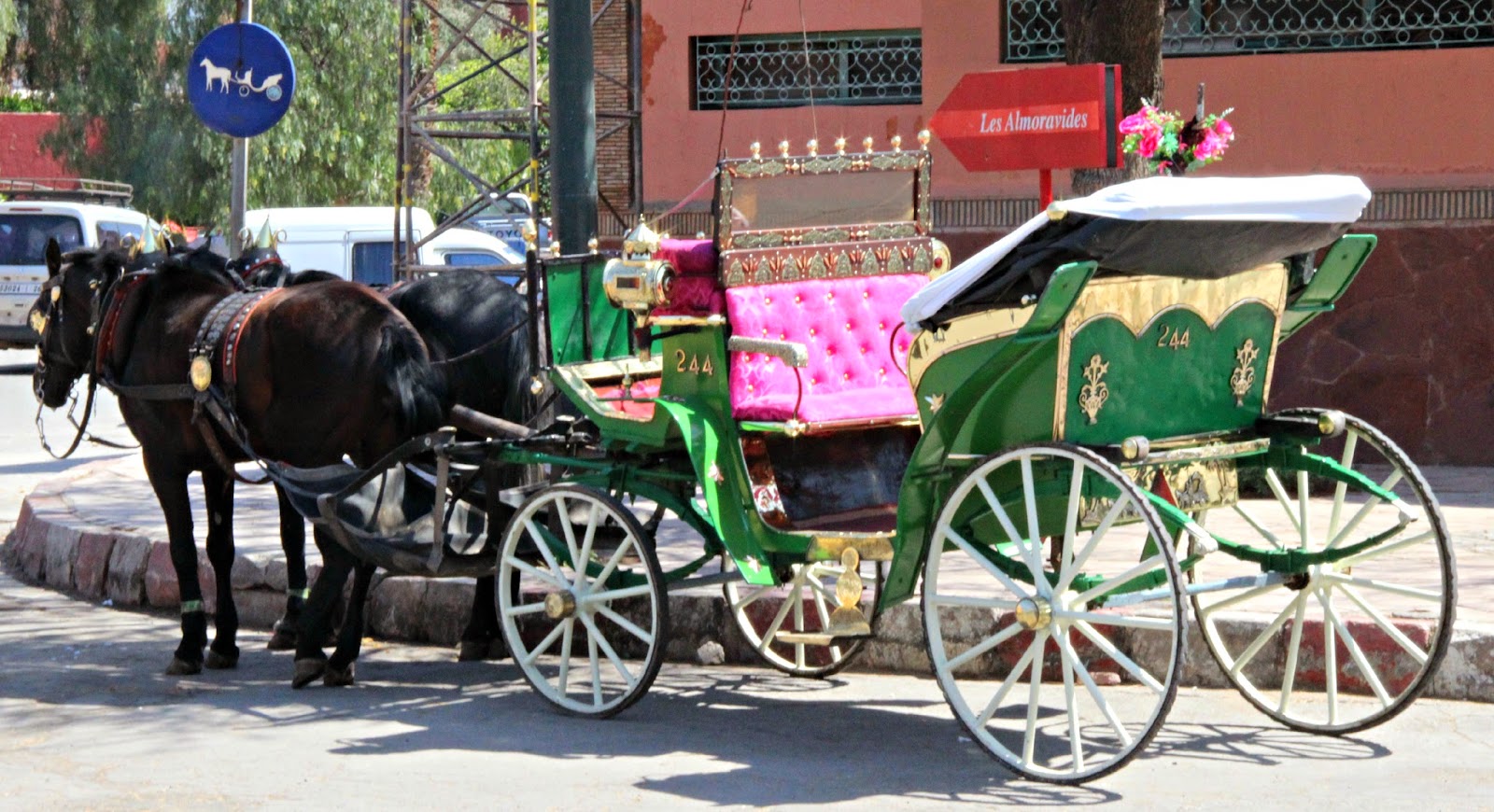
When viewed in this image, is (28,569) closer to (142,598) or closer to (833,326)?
(142,598)

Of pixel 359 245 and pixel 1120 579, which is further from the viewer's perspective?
pixel 359 245

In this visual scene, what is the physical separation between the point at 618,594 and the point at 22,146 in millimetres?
42091

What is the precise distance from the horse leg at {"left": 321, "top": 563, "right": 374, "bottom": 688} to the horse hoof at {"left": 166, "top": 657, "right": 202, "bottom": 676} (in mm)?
511

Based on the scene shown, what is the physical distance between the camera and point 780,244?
6578 mm

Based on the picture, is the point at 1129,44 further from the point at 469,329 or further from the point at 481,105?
the point at 481,105

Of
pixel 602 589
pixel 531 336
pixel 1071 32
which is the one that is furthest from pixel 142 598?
pixel 1071 32

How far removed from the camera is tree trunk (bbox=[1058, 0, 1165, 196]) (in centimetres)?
1021

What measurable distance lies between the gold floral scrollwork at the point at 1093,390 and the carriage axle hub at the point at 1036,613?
1.73 feet

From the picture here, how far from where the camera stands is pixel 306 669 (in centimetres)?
686

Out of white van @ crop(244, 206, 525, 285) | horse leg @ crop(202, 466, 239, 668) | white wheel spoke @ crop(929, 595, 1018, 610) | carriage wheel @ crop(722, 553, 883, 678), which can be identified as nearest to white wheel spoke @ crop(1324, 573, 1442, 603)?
white wheel spoke @ crop(929, 595, 1018, 610)

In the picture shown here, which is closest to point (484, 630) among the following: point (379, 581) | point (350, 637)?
point (350, 637)

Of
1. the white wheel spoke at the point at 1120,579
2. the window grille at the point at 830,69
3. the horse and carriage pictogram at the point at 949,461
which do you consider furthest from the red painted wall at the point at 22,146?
the white wheel spoke at the point at 1120,579

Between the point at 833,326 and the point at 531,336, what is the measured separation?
1.24 meters

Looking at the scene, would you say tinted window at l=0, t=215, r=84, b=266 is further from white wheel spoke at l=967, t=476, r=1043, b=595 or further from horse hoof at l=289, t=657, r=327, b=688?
white wheel spoke at l=967, t=476, r=1043, b=595
